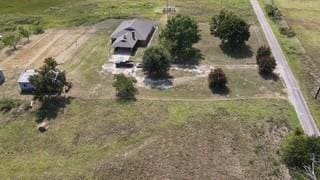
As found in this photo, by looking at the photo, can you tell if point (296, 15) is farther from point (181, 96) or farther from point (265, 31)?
point (181, 96)

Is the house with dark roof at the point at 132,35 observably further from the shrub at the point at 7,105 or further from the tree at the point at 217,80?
the shrub at the point at 7,105

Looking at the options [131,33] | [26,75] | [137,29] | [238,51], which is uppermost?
[137,29]

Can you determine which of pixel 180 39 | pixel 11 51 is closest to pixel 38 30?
pixel 11 51

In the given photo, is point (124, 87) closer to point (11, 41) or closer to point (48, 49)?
point (48, 49)

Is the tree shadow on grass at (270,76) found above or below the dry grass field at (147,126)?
above

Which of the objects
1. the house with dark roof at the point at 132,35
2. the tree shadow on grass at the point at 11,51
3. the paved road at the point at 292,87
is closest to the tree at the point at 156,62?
the house with dark roof at the point at 132,35
